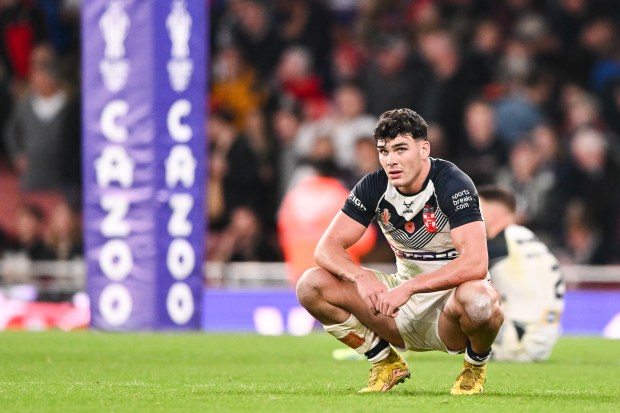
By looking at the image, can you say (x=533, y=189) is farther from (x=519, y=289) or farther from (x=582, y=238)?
(x=519, y=289)

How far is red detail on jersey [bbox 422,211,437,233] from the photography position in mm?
7711

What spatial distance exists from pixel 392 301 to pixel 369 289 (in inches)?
7.8

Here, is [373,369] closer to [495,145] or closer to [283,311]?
[283,311]

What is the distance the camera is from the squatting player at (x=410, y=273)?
744cm

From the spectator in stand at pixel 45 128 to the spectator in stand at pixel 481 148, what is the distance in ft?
17.4

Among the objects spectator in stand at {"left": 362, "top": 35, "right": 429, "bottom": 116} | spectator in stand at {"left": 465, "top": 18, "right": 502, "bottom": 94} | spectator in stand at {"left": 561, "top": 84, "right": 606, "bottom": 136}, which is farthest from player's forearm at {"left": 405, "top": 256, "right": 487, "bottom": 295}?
spectator in stand at {"left": 465, "top": 18, "right": 502, "bottom": 94}

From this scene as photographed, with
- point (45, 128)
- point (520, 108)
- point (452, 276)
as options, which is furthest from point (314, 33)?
point (452, 276)

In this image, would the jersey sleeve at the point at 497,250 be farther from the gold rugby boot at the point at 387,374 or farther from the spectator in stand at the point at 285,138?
the spectator in stand at the point at 285,138

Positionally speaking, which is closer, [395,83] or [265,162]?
[395,83]

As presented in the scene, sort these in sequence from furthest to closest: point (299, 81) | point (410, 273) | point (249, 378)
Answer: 1. point (299, 81)
2. point (249, 378)
3. point (410, 273)

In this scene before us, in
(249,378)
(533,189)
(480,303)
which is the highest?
(480,303)

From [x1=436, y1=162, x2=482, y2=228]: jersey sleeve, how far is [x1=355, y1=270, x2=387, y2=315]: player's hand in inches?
21.2

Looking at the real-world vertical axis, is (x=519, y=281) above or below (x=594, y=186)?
below

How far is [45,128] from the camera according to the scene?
17.9m
